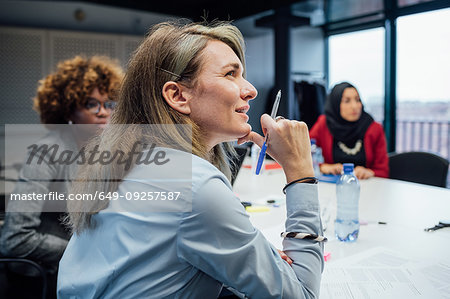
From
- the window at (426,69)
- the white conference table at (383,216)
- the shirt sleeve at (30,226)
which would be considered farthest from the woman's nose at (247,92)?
the window at (426,69)

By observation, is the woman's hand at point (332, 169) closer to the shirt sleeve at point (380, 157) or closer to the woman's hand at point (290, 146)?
the shirt sleeve at point (380, 157)

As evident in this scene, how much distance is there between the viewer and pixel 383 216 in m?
1.65

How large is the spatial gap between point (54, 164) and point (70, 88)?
487 mm

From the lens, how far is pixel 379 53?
576 cm

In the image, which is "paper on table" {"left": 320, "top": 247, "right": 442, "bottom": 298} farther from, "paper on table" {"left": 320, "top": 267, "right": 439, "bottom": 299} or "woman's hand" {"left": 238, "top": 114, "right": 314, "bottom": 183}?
"woman's hand" {"left": 238, "top": 114, "right": 314, "bottom": 183}

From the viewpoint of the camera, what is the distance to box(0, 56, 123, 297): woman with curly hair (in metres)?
1.57

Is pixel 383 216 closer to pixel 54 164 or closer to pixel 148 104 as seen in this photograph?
pixel 148 104

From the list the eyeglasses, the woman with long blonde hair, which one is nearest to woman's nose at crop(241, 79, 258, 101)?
the woman with long blonde hair

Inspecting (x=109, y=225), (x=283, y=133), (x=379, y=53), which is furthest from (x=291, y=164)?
(x=379, y=53)

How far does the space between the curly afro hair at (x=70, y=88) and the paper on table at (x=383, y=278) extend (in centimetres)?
140

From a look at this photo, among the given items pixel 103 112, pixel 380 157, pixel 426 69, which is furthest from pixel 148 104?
pixel 426 69

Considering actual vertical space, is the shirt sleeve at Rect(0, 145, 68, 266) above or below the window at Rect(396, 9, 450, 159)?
below

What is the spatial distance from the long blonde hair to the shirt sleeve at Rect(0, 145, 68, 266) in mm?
706

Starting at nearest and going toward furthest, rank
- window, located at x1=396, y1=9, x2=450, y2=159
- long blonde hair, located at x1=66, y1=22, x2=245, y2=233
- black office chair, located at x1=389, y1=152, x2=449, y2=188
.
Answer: long blonde hair, located at x1=66, y1=22, x2=245, y2=233, black office chair, located at x1=389, y1=152, x2=449, y2=188, window, located at x1=396, y1=9, x2=450, y2=159
